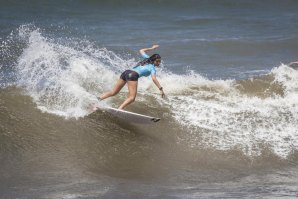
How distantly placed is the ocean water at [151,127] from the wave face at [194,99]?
0.09ft

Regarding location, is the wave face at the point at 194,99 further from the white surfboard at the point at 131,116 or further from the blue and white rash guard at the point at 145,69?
the blue and white rash guard at the point at 145,69

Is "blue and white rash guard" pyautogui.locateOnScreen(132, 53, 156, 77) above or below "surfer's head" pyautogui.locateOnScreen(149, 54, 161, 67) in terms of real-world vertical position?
below

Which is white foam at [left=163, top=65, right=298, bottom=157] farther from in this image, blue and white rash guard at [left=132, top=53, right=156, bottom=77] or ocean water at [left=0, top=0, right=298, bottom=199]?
blue and white rash guard at [left=132, top=53, right=156, bottom=77]

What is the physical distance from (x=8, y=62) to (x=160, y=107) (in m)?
6.19

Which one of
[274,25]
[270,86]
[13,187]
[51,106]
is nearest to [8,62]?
[51,106]

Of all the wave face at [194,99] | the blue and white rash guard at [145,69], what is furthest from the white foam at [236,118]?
the blue and white rash guard at [145,69]

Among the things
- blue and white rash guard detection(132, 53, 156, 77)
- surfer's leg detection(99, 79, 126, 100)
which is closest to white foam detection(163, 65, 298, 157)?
blue and white rash guard detection(132, 53, 156, 77)

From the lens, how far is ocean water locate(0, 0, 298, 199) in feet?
26.2

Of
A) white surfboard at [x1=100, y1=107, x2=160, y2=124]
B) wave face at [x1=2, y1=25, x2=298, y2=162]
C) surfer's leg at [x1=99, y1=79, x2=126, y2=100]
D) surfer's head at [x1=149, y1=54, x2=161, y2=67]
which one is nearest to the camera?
white surfboard at [x1=100, y1=107, x2=160, y2=124]

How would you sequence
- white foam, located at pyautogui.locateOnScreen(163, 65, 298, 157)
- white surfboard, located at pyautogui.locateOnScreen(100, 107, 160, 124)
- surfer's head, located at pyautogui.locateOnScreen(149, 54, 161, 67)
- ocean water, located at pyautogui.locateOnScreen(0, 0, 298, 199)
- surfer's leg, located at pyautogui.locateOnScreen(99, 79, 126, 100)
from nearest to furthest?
ocean water, located at pyautogui.locateOnScreen(0, 0, 298, 199) → white surfboard, located at pyautogui.locateOnScreen(100, 107, 160, 124) → white foam, located at pyautogui.locateOnScreen(163, 65, 298, 157) → surfer's head, located at pyautogui.locateOnScreen(149, 54, 161, 67) → surfer's leg, located at pyautogui.locateOnScreen(99, 79, 126, 100)

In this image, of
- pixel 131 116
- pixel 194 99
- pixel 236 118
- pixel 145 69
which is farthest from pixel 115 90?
pixel 236 118

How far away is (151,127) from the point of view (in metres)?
10.6

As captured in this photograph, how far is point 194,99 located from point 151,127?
75.4 inches

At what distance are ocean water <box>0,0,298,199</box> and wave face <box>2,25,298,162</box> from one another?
3 cm
